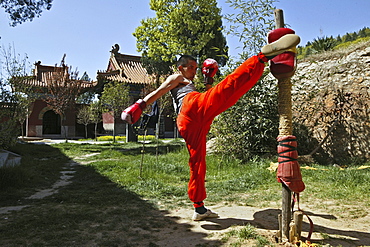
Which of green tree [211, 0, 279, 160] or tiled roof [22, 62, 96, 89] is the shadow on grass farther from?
tiled roof [22, 62, 96, 89]

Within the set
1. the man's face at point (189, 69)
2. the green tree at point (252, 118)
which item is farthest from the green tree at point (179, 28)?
the man's face at point (189, 69)

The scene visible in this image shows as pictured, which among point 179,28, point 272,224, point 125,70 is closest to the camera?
point 272,224

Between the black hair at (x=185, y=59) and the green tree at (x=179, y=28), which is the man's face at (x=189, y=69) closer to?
the black hair at (x=185, y=59)

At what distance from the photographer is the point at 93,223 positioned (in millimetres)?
2676

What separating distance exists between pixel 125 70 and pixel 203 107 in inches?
711

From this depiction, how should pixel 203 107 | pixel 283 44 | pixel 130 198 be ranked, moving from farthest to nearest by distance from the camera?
1. pixel 130 198
2. pixel 203 107
3. pixel 283 44

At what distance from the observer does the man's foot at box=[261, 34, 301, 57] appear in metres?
1.89

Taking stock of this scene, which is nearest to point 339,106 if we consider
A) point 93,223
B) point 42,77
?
point 93,223

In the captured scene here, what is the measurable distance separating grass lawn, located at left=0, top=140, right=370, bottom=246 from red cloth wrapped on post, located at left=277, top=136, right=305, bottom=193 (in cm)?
69

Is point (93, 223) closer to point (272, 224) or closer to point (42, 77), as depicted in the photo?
point (272, 224)

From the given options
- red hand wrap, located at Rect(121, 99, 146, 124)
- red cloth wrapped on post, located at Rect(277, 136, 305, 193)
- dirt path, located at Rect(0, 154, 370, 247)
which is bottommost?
dirt path, located at Rect(0, 154, 370, 247)

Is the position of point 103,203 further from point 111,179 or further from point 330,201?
point 330,201

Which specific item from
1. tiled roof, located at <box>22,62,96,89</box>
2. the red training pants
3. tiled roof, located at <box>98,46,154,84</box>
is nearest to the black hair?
the red training pants

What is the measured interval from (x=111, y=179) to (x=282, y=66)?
3790 millimetres
